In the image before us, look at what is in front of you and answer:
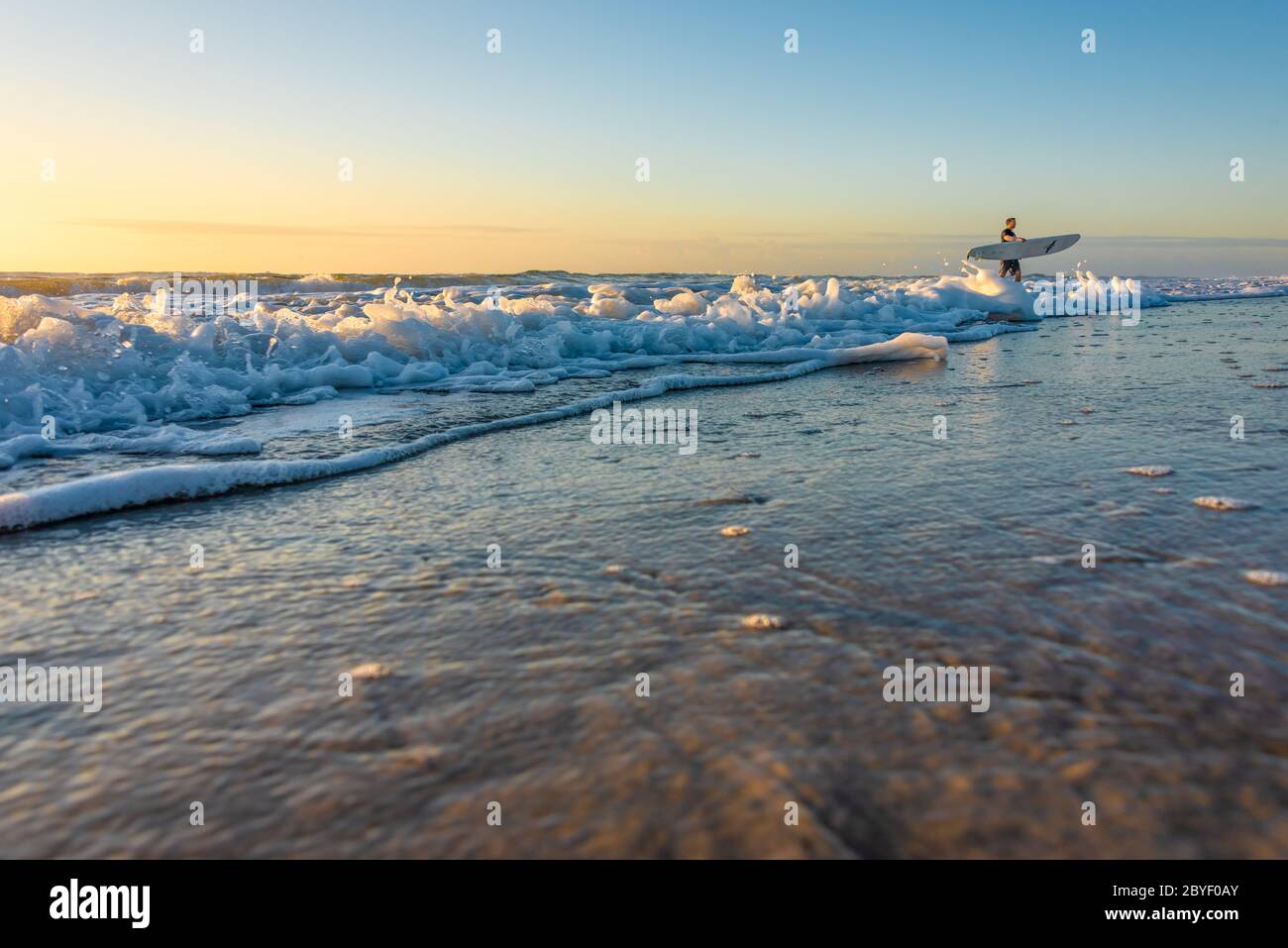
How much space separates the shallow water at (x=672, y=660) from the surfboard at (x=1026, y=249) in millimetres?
22686

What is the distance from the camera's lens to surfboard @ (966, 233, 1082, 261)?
86.9 ft

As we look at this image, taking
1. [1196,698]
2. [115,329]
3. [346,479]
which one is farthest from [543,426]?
[1196,698]

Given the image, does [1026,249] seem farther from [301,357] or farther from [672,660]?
[672,660]

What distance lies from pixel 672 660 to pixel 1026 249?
94.7ft

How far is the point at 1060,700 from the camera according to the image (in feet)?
8.66

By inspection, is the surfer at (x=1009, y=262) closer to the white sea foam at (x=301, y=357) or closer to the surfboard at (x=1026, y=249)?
the surfboard at (x=1026, y=249)

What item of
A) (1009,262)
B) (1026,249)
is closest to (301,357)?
(1009,262)

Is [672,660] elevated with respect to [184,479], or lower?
lower

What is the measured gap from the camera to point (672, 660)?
303 centimetres

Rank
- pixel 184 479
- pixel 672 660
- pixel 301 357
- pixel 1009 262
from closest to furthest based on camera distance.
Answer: pixel 672 660 < pixel 184 479 < pixel 301 357 < pixel 1009 262

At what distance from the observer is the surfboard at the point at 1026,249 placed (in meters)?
26.5

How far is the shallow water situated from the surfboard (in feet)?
74.4
